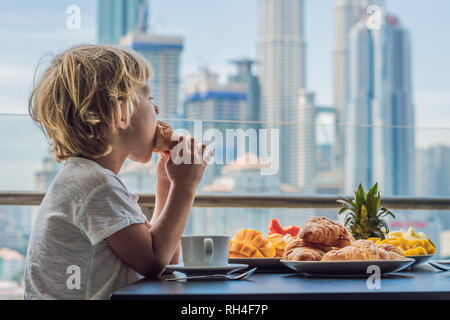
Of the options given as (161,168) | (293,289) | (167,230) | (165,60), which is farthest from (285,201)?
(165,60)

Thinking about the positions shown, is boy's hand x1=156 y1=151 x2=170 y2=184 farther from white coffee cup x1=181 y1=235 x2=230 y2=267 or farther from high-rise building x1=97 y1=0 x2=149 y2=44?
high-rise building x1=97 y1=0 x2=149 y2=44

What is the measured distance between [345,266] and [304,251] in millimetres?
97

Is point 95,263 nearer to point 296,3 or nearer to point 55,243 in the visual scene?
point 55,243

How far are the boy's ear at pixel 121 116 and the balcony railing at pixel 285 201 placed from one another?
94 centimetres

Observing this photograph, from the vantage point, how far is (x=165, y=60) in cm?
3027

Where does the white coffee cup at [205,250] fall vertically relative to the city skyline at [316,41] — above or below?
below

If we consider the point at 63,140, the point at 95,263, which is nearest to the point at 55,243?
the point at 95,263

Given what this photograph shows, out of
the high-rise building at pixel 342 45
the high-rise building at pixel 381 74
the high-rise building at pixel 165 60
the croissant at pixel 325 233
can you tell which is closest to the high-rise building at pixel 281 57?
the high-rise building at pixel 342 45

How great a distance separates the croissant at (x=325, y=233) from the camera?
43.9 inches

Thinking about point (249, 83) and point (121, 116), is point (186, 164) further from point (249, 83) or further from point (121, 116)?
point (249, 83)

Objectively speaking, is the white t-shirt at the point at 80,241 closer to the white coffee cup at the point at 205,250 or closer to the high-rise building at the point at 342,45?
the white coffee cup at the point at 205,250

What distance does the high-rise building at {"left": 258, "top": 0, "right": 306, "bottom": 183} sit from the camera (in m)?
39.3

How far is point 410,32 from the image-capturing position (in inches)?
1499
